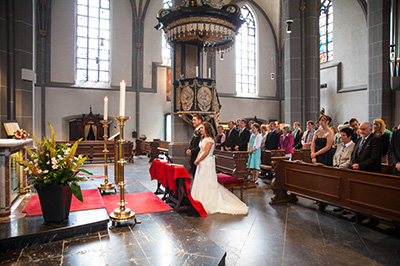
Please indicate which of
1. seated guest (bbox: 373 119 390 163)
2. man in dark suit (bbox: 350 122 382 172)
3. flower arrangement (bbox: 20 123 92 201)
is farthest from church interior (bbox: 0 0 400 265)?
seated guest (bbox: 373 119 390 163)

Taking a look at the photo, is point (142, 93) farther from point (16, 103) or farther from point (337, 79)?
point (337, 79)

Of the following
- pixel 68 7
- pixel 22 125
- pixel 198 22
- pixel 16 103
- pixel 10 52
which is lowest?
pixel 22 125

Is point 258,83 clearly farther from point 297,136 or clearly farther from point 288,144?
point 288,144

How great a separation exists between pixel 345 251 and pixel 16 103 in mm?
6848

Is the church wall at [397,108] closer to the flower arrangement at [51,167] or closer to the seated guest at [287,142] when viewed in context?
the seated guest at [287,142]

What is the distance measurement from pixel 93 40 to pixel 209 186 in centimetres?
1215

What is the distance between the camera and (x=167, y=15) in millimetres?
7547

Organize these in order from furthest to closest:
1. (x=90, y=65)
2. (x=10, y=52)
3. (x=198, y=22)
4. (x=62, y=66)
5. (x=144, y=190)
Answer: (x=90, y=65), (x=62, y=66), (x=198, y=22), (x=10, y=52), (x=144, y=190)

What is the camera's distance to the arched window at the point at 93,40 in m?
13.5

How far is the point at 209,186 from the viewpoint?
4.37 metres

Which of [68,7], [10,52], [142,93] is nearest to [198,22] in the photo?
[10,52]

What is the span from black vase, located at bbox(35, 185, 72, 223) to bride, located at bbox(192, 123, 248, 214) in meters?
1.96

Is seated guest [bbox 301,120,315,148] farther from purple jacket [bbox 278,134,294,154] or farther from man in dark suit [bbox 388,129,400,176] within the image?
man in dark suit [bbox 388,129,400,176]

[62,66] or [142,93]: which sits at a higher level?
[62,66]
